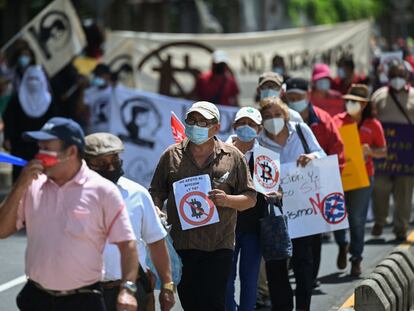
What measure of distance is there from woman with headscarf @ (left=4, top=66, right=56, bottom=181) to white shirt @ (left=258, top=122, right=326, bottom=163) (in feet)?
22.1

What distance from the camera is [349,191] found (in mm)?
11156

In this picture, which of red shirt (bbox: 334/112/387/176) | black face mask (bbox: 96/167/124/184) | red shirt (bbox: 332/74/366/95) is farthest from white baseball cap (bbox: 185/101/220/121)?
red shirt (bbox: 332/74/366/95)

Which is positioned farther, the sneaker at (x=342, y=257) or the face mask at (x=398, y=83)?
the face mask at (x=398, y=83)

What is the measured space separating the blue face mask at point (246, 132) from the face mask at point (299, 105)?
160cm

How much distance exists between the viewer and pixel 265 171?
26.9 ft

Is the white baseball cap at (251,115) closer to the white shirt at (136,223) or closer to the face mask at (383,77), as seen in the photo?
the white shirt at (136,223)

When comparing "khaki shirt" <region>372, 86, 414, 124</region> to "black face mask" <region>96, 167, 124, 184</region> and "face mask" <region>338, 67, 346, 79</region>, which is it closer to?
"face mask" <region>338, 67, 346, 79</region>

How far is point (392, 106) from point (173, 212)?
6.43 m

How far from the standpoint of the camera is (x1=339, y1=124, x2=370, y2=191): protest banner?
1077cm

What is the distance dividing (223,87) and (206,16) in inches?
660

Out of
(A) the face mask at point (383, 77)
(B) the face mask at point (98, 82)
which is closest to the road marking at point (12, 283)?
(B) the face mask at point (98, 82)

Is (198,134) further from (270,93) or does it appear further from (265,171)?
(270,93)

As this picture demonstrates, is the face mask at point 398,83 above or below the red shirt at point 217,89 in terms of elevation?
above

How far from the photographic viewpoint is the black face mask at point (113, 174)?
6.09 meters
